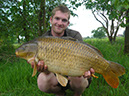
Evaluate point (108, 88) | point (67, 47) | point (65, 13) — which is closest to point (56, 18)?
point (65, 13)

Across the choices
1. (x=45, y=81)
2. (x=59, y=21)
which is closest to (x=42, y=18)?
(x=59, y=21)

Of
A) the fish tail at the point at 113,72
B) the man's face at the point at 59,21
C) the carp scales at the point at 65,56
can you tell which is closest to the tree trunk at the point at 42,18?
the man's face at the point at 59,21

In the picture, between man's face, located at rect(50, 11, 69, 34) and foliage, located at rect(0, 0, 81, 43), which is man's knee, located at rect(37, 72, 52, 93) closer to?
man's face, located at rect(50, 11, 69, 34)

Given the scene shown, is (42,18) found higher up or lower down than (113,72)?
higher up

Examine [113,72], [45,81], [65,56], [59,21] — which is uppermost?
[59,21]

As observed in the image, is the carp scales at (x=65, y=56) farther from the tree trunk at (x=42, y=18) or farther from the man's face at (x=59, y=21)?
the tree trunk at (x=42, y=18)

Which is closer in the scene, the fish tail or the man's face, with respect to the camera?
the fish tail

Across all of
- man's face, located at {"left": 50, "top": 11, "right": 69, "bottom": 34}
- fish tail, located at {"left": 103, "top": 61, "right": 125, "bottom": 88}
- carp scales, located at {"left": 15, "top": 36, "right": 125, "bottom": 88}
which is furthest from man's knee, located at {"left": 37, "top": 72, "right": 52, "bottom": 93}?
fish tail, located at {"left": 103, "top": 61, "right": 125, "bottom": 88}

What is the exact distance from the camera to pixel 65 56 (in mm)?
1089

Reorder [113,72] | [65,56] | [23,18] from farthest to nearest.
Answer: [23,18], [113,72], [65,56]

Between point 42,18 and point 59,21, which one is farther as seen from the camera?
point 42,18

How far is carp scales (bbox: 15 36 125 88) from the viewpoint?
3.56 feet

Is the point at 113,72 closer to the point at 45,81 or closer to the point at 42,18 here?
the point at 45,81

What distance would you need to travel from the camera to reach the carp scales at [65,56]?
1.08m
